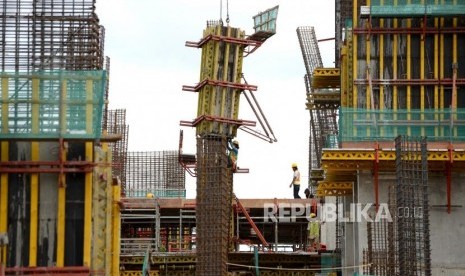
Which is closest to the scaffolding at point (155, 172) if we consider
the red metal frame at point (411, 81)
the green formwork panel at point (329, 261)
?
the green formwork panel at point (329, 261)

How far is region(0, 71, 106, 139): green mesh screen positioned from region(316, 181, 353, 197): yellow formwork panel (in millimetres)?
26234

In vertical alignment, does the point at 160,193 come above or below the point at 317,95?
below

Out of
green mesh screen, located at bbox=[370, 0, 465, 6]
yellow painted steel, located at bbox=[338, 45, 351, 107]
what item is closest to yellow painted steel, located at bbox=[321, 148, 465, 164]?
yellow painted steel, located at bbox=[338, 45, 351, 107]

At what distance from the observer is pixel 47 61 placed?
55.8 metres

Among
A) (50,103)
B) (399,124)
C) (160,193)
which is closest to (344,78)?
(399,124)

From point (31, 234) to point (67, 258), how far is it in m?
1.32

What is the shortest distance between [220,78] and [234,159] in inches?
151

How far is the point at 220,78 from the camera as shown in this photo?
268ft

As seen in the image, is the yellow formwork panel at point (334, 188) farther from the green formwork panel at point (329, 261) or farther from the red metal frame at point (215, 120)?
the red metal frame at point (215, 120)

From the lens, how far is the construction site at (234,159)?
53250 millimetres

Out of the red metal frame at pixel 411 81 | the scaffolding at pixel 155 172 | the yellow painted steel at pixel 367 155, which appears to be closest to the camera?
the yellow painted steel at pixel 367 155

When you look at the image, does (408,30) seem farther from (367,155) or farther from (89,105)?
(89,105)

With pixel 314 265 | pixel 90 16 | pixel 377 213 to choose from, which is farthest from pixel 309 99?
pixel 90 16

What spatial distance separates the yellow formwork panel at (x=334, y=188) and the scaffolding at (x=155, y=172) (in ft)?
66.7
